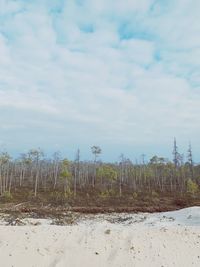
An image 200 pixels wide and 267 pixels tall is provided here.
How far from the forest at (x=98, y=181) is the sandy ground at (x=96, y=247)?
74.9 ft

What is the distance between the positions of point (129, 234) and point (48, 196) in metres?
28.5

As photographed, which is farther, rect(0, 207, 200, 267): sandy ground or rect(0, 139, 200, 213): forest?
rect(0, 139, 200, 213): forest

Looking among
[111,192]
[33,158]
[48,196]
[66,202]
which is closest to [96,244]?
[66,202]

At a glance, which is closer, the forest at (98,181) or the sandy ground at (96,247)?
the sandy ground at (96,247)

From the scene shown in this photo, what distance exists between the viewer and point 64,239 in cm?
973

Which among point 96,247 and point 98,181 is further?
point 98,181

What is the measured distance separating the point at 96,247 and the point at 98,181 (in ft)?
155

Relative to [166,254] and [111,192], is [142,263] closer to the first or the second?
[166,254]

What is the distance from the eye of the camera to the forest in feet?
126

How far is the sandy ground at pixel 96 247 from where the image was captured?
8.62 meters

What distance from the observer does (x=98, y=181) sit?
56.3m

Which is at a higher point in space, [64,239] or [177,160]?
[177,160]

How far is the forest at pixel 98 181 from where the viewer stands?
38.5 metres

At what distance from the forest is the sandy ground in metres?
22.8
